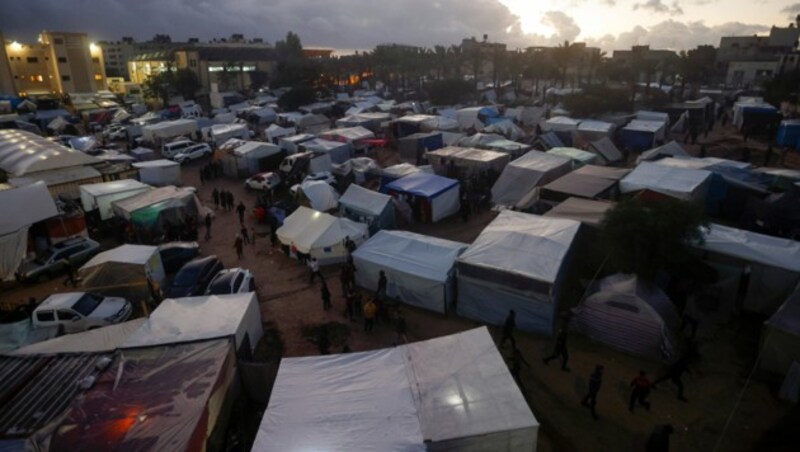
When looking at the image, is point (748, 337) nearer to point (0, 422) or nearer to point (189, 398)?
point (189, 398)

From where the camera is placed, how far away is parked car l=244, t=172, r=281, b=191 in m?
23.4

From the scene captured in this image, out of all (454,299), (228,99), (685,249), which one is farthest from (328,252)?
(228,99)

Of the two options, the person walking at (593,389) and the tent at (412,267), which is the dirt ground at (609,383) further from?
the tent at (412,267)

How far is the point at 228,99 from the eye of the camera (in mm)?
60219

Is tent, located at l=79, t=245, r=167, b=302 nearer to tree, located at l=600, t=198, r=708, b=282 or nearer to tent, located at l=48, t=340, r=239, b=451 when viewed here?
tent, located at l=48, t=340, r=239, b=451

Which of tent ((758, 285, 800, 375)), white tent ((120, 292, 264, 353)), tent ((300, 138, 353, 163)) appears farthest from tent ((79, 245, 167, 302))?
tent ((758, 285, 800, 375))

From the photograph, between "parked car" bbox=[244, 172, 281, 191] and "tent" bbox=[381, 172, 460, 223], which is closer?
"tent" bbox=[381, 172, 460, 223]

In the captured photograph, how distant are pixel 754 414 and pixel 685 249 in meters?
4.13

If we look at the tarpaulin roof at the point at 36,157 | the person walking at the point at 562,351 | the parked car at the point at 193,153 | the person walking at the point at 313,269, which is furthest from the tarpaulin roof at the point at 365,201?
the parked car at the point at 193,153

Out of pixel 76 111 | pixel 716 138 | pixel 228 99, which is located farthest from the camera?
pixel 228 99

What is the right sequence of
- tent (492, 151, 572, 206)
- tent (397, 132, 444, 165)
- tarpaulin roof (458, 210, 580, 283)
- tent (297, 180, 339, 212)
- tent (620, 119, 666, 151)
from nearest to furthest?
tarpaulin roof (458, 210, 580, 283) < tent (297, 180, 339, 212) < tent (492, 151, 572, 206) < tent (397, 132, 444, 165) < tent (620, 119, 666, 151)

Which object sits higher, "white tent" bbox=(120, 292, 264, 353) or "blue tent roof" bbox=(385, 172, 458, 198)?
"blue tent roof" bbox=(385, 172, 458, 198)

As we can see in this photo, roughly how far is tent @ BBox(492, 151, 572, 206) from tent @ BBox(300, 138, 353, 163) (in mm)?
10910

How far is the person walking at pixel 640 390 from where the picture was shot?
27.2 ft
